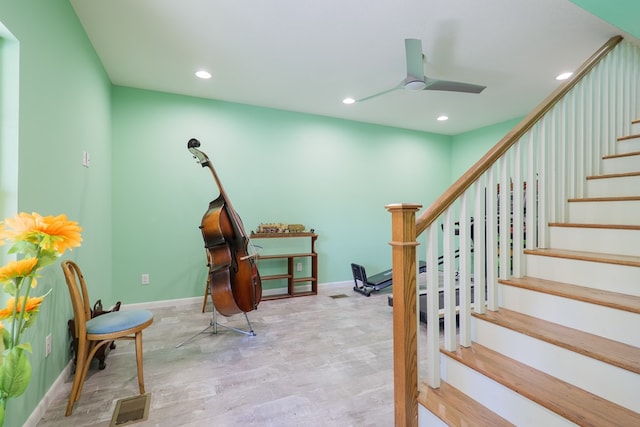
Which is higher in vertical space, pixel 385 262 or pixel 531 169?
pixel 531 169

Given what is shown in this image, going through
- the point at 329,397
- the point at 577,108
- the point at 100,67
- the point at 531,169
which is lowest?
the point at 329,397

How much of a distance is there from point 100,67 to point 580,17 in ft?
14.5

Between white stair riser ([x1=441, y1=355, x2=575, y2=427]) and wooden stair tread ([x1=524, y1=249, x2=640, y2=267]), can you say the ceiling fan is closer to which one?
wooden stair tread ([x1=524, y1=249, x2=640, y2=267])

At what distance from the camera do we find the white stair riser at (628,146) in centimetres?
240

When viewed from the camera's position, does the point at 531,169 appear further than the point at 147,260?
No

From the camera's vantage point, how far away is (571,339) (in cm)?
145

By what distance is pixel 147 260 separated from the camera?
379 centimetres

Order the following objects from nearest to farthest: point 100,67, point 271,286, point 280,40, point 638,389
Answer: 1. point 638,389
2. point 280,40
3. point 100,67
4. point 271,286

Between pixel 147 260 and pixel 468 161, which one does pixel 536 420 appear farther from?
pixel 468 161

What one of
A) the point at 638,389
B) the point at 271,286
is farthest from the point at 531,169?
the point at 271,286

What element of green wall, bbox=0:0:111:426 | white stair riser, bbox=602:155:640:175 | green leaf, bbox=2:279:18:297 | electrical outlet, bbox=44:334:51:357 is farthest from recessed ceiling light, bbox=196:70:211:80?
white stair riser, bbox=602:155:640:175

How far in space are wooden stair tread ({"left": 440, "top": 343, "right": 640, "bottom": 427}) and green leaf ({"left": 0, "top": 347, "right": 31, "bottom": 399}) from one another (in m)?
1.79

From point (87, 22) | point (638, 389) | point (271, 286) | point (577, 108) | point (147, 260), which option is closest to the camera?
point (638, 389)

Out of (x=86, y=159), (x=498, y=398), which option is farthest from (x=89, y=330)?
(x=498, y=398)
